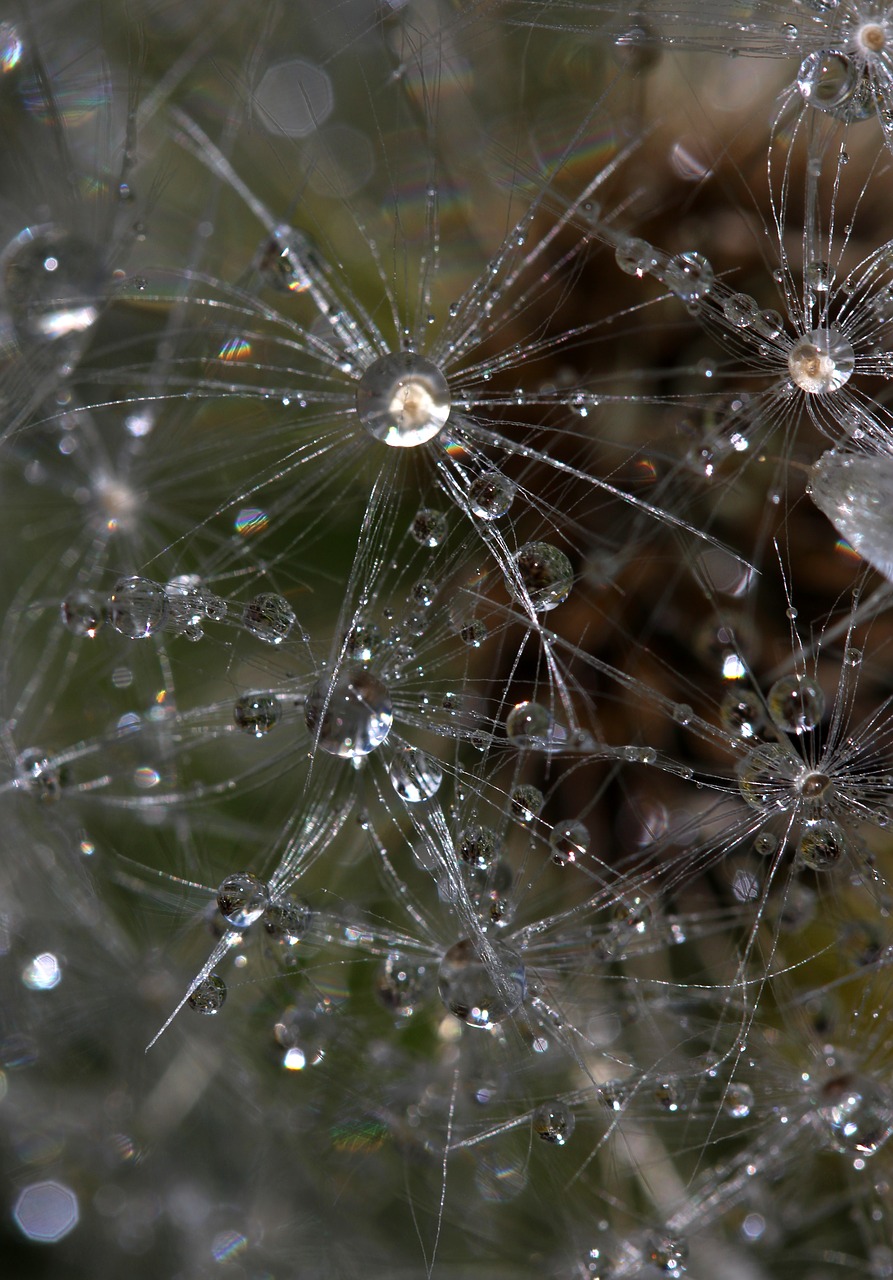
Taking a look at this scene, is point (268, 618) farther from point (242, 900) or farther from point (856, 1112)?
point (856, 1112)

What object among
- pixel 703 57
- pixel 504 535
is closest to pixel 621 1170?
pixel 504 535

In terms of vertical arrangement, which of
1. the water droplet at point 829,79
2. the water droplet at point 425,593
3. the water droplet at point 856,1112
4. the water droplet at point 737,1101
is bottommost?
the water droplet at point 856,1112

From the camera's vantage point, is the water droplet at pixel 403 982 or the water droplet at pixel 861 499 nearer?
the water droplet at pixel 861 499

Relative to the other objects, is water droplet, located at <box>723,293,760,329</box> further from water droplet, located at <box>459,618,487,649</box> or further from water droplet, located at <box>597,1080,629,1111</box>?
water droplet, located at <box>597,1080,629,1111</box>

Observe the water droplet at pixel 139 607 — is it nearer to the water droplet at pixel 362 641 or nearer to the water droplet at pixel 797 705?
the water droplet at pixel 362 641

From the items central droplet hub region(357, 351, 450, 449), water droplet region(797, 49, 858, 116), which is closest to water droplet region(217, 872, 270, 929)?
central droplet hub region(357, 351, 450, 449)

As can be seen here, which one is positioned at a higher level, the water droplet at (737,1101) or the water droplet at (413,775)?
the water droplet at (413,775)

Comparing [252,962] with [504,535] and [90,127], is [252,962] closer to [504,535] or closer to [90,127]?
[504,535]

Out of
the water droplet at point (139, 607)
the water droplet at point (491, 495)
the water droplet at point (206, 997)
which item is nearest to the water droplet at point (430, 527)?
the water droplet at point (491, 495)

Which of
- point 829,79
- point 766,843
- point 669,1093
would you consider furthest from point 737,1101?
point 829,79
